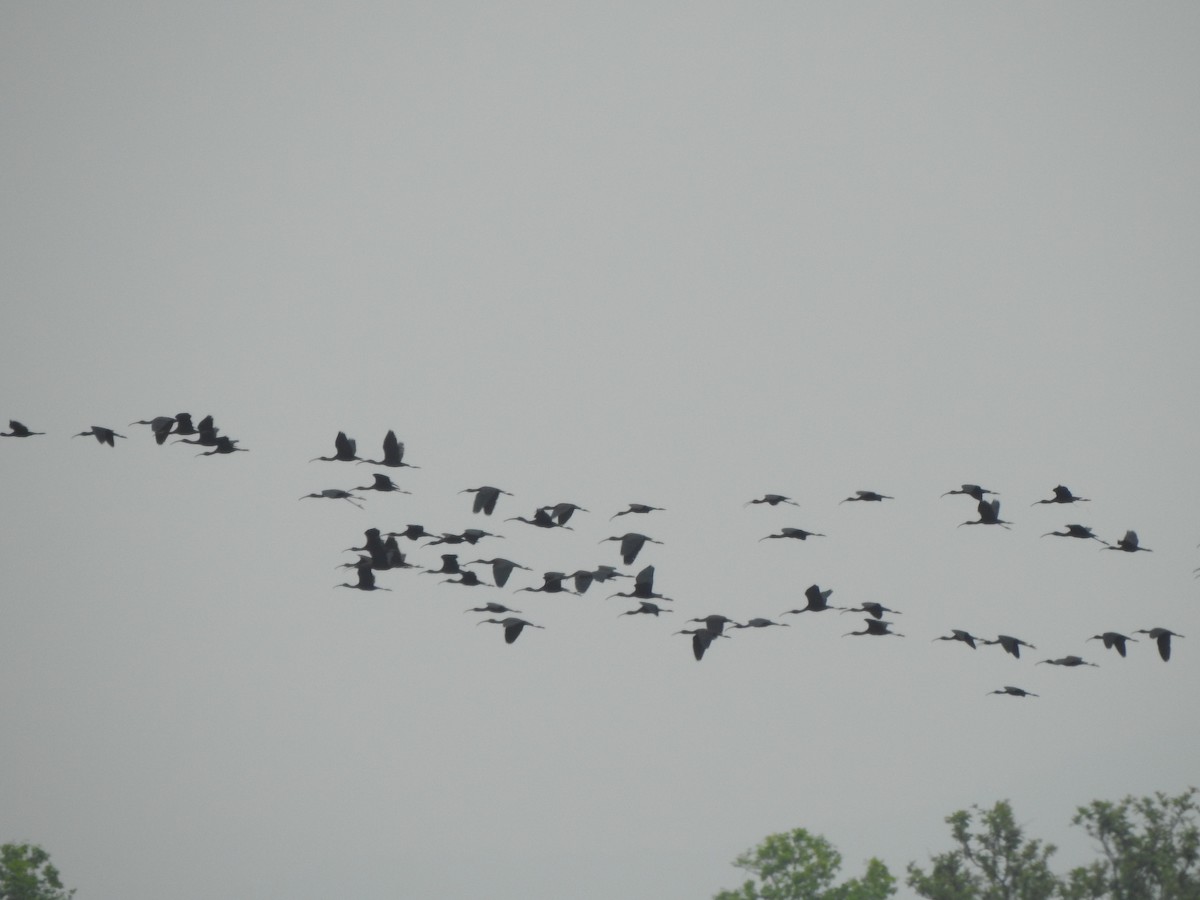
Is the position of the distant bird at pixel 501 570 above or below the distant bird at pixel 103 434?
below

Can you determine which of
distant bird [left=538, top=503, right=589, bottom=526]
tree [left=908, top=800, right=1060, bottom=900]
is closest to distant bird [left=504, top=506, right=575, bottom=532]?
distant bird [left=538, top=503, right=589, bottom=526]

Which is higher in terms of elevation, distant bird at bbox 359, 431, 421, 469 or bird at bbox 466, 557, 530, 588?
distant bird at bbox 359, 431, 421, 469

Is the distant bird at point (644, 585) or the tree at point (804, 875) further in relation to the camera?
the tree at point (804, 875)

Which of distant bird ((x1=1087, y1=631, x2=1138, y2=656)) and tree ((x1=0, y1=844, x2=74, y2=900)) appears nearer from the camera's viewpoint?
distant bird ((x1=1087, y1=631, x2=1138, y2=656))

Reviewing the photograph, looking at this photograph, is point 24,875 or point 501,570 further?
point 24,875

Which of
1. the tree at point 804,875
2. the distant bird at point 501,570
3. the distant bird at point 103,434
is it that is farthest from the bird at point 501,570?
the tree at point 804,875

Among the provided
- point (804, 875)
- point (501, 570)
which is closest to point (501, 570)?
point (501, 570)

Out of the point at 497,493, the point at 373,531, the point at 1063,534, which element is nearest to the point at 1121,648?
the point at 1063,534

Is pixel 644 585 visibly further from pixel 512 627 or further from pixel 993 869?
pixel 993 869

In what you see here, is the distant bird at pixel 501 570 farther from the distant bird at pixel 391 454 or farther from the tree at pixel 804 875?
the tree at pixel 804 875

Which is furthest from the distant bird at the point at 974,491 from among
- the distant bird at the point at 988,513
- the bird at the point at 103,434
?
the bird at the point at 103,434

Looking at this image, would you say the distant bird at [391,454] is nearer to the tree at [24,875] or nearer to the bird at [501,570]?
the bird at [501,570]

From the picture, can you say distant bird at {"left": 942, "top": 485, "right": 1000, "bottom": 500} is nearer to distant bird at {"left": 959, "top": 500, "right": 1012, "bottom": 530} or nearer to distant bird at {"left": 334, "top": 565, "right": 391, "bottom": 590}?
distant bird at {"left": 959, "top": 500, "right": 1012, "bottom": 530}

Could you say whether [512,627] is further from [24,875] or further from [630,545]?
[24,875]
